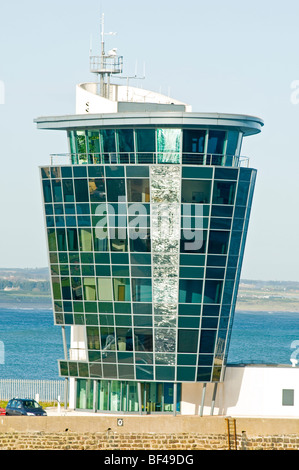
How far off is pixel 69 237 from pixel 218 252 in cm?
774

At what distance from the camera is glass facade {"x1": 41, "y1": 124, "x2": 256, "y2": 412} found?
57781mm

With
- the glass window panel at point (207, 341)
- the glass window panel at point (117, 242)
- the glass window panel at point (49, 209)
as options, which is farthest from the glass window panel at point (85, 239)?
the glass window panel at point (207, 341)

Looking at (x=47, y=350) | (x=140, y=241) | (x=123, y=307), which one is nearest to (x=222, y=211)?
(x=140, y=241)

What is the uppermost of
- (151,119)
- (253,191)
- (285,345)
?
(151,119)

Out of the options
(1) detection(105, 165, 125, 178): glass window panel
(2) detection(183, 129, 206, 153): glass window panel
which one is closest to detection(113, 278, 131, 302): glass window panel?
(1) detection(105, 165, 125, 178): glass window panel

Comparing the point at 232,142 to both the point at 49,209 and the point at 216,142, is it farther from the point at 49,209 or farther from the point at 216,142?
the point at 49,209

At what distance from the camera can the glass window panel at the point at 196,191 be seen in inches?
2265

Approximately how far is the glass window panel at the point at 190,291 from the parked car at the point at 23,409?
359 inches

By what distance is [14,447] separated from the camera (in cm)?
5456

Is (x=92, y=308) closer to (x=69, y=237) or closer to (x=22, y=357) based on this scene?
(x=69, y=237)

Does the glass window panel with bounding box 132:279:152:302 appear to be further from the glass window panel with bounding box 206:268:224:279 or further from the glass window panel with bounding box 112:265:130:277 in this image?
the glass window panel with bounding box 206:268:224:279

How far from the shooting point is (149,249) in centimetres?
5831

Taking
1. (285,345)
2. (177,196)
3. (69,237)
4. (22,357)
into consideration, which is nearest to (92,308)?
(69,237)

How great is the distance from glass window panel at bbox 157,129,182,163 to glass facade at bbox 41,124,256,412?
5cm
